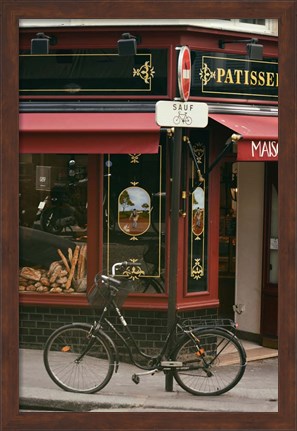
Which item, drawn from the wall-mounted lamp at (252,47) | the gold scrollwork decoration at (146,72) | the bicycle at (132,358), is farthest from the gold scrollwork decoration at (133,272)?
the wall-mounted lamp at (252,47)

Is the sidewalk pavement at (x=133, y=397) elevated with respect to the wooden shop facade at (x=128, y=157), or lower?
lower

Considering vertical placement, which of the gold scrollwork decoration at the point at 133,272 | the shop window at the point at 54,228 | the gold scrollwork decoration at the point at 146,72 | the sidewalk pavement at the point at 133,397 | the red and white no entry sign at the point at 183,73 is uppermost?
the gold scrollwork decoration at the point at 146,72

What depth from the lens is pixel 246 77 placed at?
1026 centimetres

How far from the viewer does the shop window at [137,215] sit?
996cm

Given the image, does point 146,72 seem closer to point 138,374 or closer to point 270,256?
point 270,256

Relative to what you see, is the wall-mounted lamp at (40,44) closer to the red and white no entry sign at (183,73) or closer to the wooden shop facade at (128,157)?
the wooden shop facade at (128,157)

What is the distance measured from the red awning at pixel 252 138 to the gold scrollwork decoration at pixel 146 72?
77 cm

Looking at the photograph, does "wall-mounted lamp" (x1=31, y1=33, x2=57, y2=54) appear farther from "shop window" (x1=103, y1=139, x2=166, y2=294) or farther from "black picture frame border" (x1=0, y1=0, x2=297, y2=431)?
"black picture frame border" (x1=0, y1=0, x2=297, y2=431)

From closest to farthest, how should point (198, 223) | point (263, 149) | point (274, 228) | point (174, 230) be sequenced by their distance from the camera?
point (174, 230) → point (263, 149) → point (198, 223) → point (274, 228)

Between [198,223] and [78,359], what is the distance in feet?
7.51

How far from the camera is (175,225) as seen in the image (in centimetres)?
860

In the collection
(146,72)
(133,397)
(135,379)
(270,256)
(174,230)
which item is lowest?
(133,397)

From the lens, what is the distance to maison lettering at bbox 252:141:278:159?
31.7 feet

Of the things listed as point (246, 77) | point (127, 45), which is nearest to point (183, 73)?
point (127, 45)
